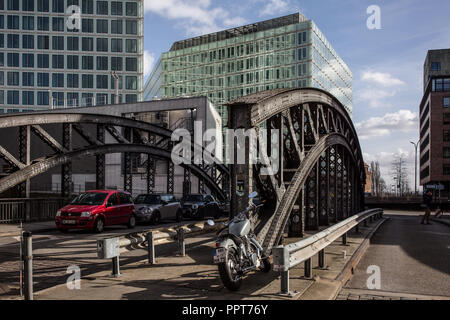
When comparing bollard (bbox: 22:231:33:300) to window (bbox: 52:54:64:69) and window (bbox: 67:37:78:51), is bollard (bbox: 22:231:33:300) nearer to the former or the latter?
window (bbox: 52:54:64:69)

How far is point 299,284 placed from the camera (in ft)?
22.7

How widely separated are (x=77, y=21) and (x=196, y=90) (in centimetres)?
2382

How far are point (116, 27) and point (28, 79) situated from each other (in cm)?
1608

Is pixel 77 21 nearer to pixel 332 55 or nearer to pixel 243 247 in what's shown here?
pixel 332 55

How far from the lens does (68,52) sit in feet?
230

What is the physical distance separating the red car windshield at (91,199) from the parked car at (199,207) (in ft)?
27.7

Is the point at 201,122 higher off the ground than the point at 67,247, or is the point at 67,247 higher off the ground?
the point at 201,122

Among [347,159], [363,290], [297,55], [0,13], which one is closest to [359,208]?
[347,159]

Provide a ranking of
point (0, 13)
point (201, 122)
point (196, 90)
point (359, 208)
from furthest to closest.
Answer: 1. point (196, 90)
2. point (0, 13)
3. point (201, 122)
4. point (359, 208)

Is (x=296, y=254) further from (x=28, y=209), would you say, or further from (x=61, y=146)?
(x=61, y=146)

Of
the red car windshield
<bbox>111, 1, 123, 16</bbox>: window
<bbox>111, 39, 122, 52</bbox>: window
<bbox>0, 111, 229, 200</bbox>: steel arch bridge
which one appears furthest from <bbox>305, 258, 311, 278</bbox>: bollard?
<bbox>111, 1, 123, 16</bbox>: window

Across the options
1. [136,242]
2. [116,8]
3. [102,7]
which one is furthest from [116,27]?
[136,242]

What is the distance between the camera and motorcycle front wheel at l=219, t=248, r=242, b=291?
20.6ft

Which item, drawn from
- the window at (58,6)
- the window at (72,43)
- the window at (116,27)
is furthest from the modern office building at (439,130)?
the window at (58,6)
